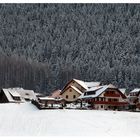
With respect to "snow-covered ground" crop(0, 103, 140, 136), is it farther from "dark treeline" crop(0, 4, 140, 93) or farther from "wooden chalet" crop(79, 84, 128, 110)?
"dark treeline" crop(0, 4, 140, 93)

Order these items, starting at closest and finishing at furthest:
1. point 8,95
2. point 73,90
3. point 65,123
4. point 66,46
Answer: point 65,123 < point 73,90 < point 8,95 < point 66,46

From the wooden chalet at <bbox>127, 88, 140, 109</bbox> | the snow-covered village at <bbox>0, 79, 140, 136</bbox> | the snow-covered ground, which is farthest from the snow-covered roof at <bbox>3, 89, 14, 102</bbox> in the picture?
the wooden chalet at <bbox>127, 88, 140, 109</bbox>

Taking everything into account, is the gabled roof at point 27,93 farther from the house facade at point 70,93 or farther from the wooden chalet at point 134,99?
the wooden chalet at point 134,99

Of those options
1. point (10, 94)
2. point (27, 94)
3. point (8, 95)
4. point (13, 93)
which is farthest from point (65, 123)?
point (27, 94)

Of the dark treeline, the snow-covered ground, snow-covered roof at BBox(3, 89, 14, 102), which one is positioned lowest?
the snow-covered ground

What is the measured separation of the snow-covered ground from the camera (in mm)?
20016

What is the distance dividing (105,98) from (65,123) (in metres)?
9.65

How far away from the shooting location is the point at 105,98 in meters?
30.5

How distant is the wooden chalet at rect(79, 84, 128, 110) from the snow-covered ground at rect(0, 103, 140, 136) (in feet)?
18.1

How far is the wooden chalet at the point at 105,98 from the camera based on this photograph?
3039cm

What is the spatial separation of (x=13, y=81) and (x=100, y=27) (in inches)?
729

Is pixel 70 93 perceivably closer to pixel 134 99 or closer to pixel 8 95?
pixel 8 95

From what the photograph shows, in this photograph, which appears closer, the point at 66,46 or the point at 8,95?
the point at 8,95

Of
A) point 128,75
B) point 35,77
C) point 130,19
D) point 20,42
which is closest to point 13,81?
point 35,77
